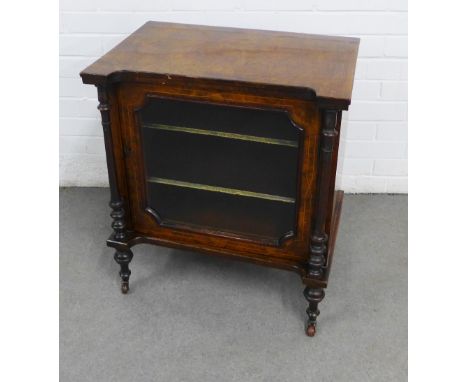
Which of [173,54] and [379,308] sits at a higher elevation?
[173,54]

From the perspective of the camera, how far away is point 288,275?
1566 mm

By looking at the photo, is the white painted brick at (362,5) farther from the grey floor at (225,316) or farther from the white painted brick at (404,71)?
the grey floor at (225,316)

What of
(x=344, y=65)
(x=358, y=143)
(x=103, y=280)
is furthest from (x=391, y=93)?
(x=103, y=280)

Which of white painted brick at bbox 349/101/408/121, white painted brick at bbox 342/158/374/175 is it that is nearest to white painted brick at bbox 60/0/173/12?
white painted brick at bbox 349/101/408/121

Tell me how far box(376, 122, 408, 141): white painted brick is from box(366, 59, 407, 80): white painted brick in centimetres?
16

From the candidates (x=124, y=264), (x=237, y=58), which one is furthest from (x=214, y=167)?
(x=124, y=264)

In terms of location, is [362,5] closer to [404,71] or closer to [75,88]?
[404,71]

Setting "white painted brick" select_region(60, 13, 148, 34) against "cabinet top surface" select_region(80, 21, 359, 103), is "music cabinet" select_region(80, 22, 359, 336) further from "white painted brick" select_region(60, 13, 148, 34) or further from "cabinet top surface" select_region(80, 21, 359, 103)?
"white painted brick" select_region(60, 13, 148, 34)

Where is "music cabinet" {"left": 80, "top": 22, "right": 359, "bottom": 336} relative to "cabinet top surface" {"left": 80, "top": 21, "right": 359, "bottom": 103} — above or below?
below

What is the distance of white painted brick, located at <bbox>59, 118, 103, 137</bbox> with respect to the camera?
1821mm

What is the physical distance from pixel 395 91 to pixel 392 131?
14 centimetres

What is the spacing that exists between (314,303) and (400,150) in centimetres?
72

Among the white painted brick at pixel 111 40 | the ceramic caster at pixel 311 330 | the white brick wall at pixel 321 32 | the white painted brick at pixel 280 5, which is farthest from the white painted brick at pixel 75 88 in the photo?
the ceramic caster at pixel 311 330
